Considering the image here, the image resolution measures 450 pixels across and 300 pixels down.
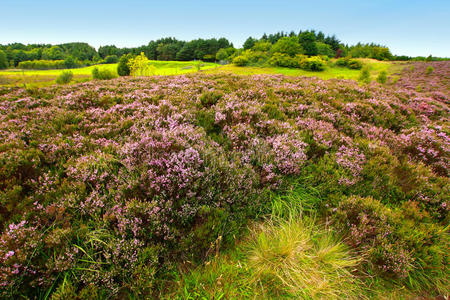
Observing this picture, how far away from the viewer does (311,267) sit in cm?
289

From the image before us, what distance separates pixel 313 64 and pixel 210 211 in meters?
70.8

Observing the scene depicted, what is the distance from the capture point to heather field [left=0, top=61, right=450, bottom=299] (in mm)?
2381

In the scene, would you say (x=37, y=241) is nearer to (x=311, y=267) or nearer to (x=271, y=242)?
(x=271, y=242)

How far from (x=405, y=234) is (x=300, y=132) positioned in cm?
310

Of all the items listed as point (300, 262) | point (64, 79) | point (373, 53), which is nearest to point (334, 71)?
point (373, 53)

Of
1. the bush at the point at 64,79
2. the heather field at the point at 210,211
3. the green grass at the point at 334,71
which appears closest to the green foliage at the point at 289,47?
the green grass at the point at 334,71

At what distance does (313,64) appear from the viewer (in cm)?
6034

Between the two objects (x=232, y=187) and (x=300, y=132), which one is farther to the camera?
(x=300, y=132)

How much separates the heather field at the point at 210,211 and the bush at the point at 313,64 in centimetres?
6559

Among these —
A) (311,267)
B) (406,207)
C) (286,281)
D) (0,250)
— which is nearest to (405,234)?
(406,207)

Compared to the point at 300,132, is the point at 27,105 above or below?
above

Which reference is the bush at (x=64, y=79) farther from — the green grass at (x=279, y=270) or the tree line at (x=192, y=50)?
the tree line at (x=192, y=50)

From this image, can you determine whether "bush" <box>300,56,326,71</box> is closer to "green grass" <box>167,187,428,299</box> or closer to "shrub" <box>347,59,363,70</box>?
"shrub" <box>347,59,363,70</box>

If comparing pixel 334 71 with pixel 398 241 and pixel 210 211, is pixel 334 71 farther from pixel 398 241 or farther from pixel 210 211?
pixel 210 211
